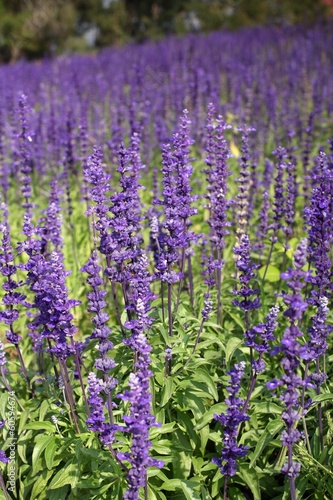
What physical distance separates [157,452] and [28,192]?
2854mm

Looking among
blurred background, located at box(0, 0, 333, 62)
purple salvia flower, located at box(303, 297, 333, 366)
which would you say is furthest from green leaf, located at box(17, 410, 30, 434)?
blurred background, located at box(0, 0, 333, 62)

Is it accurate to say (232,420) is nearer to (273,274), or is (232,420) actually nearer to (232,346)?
(232,346)

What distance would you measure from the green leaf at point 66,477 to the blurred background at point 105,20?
92.0 ft

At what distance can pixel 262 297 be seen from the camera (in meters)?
4.49

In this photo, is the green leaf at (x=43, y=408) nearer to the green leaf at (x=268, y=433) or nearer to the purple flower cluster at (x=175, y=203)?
the purple flower cluster at (x=175, y=203)

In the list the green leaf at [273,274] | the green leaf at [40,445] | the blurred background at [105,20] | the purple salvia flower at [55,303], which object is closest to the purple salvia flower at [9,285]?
the purple salvia flower at [55,303]

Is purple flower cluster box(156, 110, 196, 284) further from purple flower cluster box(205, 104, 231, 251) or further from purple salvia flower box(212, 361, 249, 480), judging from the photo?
purple salvia flower box(212, 361, 249, 480)

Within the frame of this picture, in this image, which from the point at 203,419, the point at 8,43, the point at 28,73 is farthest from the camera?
the point at 8,43

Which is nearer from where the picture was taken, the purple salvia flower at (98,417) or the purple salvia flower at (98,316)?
the purple salvia flower at (98,417)

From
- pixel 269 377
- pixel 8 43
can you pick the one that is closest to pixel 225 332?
pixel 269 377

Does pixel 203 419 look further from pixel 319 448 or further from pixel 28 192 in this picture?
pixel 28 192

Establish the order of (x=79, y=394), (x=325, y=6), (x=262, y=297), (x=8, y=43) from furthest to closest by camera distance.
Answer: (x=8, y=43)
(x=325, y=6)
(x=262, y=297)
(x=79, y=394)

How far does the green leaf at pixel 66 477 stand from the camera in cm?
322

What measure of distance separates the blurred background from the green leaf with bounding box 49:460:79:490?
28042 mm
